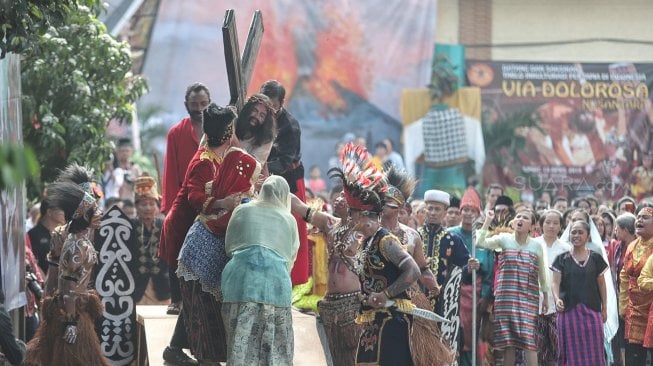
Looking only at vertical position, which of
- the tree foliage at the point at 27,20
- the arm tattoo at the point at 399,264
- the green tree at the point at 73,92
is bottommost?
the arm tattoo at the point at 399,264

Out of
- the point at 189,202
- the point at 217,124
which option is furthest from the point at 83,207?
the point at 217,124

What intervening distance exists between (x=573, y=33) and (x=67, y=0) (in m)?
29.9

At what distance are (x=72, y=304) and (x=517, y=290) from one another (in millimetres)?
5656

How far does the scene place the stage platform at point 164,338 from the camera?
10.4 meters

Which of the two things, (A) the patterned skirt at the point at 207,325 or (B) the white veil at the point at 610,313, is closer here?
(A) the patterned skirt at the point at 207,325

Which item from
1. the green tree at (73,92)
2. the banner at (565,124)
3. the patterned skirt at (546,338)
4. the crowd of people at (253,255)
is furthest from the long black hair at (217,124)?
the banner at (565,124)

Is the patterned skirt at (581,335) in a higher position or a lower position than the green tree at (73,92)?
lower

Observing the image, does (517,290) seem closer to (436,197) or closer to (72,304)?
(436,197)

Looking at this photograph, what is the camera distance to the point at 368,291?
9.41 meters

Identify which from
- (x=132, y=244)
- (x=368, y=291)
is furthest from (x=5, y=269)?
(x=368, y=291)

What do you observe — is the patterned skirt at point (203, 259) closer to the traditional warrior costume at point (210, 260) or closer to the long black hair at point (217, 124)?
the traditional warrior costume at point (210, 260)

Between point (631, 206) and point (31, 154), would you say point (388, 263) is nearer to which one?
point (31, 154)

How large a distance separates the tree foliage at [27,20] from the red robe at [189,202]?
52.3 inches

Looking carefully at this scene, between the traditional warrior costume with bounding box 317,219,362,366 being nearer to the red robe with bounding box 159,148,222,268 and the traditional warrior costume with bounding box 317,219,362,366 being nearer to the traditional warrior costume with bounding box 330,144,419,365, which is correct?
the traditional warrior costume with bounding box 330,144,419,365
